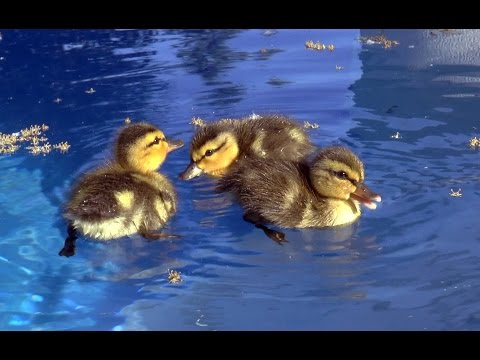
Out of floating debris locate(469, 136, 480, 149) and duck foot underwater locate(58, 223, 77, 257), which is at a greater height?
floating debris locate(469, 136, 480, 149)

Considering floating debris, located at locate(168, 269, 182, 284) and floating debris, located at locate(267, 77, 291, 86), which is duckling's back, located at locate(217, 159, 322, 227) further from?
floating debris, located at locate(267, 77, 291, 86)

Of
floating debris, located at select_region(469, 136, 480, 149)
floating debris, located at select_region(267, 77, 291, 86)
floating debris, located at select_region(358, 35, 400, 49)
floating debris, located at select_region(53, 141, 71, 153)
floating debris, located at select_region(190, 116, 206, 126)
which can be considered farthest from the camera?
floating debris, located at select_region(358, 35, 400, 49)

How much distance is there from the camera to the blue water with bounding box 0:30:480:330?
8.66 ft

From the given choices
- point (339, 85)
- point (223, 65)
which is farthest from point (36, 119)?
point (339, 85)

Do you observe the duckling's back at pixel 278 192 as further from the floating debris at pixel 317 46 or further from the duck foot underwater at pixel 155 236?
the floating debris at pixel 317 46

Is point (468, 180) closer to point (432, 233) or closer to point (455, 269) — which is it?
point (432, 233)

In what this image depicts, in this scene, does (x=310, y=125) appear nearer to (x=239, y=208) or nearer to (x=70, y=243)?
(x=239, y=208)

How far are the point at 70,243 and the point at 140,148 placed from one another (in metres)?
0.57

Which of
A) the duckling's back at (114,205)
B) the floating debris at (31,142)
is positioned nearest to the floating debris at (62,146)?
the floating debris at (31,142)

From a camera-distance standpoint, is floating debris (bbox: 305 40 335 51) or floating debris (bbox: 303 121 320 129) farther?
floating debris (bbox: 305 40 335 51)

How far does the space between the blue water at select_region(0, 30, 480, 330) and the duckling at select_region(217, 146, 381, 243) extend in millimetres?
69

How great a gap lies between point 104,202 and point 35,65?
10.0ft

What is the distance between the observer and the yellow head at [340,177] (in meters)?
3.12

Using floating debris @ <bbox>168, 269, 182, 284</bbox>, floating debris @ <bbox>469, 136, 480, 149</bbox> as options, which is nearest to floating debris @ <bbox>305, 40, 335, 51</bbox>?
floating debris @ <bbox>469, 136, 480, 149</bbox>
